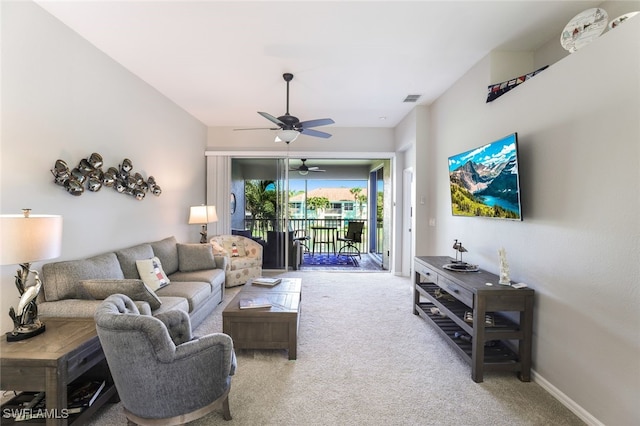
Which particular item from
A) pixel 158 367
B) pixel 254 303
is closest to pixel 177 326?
pixel 158 367

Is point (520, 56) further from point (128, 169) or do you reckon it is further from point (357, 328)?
point (128, 169)

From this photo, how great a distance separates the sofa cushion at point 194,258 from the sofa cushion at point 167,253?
7 centimetres

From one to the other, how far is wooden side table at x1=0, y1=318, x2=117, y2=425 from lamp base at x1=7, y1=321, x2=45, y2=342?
32mm

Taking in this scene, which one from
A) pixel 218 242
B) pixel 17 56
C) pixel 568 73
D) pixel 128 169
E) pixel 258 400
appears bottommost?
pixel 258 400

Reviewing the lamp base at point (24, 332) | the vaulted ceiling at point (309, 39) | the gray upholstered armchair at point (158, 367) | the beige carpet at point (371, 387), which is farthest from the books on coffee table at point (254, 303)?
the vaulted ceiling at point (309, 39)

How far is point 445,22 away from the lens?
2.36 meters

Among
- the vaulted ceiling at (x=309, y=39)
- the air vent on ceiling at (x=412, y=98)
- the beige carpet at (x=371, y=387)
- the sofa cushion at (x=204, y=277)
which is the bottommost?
the beige carpet at (x=371, y=387)

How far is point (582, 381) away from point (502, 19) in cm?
275

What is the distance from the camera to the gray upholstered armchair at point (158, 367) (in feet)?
4.88

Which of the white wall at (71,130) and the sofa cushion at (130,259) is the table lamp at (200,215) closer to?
the white wall at (71,130)

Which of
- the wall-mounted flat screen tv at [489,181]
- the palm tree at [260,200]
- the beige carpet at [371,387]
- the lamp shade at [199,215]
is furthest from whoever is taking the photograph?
the palm tree at [260,200]

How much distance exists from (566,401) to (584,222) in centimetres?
126

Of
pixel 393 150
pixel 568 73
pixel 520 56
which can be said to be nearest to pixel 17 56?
pixel 568 73

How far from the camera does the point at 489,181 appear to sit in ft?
8.66
